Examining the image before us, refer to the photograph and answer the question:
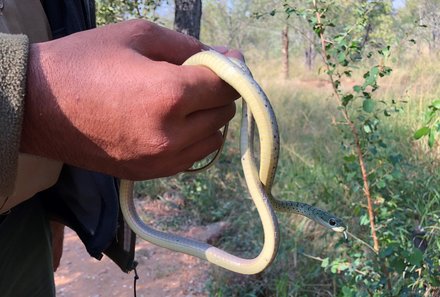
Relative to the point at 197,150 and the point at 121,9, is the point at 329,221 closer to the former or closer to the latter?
the point at 197,150

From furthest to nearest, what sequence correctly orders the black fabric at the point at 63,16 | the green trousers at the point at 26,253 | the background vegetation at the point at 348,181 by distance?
the background vegetation at the point at 348,181, the green trousers at the point at 26,253, the black fabric at the point at 63,16

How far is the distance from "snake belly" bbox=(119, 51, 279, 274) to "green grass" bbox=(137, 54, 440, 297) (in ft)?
2.93

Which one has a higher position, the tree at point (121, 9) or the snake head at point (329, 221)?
the snake head at point (329, 221)

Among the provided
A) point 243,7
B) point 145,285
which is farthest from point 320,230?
point 243,7

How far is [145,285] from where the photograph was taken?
319 cm

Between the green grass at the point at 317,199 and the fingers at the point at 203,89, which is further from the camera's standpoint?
the green grass at the point at 317,199

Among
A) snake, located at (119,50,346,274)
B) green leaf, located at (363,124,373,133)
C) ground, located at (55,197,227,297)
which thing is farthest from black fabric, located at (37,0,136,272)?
ground, located at (55,197,227,297)

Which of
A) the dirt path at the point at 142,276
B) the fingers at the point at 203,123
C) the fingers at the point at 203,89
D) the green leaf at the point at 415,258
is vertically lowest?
the dirt path at the point at 142,276

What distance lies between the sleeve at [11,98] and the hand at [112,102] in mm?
26

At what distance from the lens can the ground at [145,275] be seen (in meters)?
3.13

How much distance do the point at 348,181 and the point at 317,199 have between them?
909 millimetres

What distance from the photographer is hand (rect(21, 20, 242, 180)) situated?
72 centimetres

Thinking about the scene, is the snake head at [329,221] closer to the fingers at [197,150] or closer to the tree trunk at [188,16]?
the fingers at [197,150]

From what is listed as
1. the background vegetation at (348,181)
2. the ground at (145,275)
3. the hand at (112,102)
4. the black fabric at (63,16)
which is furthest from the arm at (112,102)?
the ground at (145,275)
